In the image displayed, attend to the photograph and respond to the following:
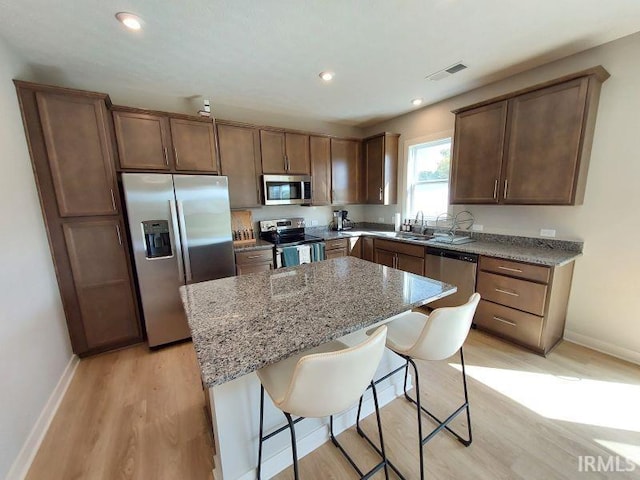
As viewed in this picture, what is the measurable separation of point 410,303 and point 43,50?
3.28 m

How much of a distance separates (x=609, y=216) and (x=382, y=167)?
247 centimetres

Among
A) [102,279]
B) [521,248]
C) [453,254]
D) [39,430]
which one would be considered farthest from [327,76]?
[39,430]

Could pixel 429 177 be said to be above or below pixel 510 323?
above

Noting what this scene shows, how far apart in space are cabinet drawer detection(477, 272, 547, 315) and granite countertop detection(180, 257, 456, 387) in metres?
1.27

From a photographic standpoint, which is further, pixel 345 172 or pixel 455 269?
pixel 345 172

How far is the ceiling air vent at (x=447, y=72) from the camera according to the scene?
7.92ft

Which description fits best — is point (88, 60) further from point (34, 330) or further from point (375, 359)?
point (375, 359)

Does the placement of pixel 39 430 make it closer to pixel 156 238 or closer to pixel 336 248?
pixel 156 238

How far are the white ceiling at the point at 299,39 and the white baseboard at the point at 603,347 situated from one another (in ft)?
8.47

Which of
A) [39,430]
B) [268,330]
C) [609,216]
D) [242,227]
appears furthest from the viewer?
[242,227]

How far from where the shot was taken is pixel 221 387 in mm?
1153

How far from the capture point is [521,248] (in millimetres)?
2635

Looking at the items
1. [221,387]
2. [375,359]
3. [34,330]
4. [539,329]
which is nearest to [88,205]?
[34,330]

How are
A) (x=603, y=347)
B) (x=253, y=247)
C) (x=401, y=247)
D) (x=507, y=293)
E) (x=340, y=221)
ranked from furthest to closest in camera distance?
1. (x=340, y=221)
2. (x=401, y=247)
3. (x=253, y=247)
4. (x=507, y=293)
5. (x=603, y=347)
